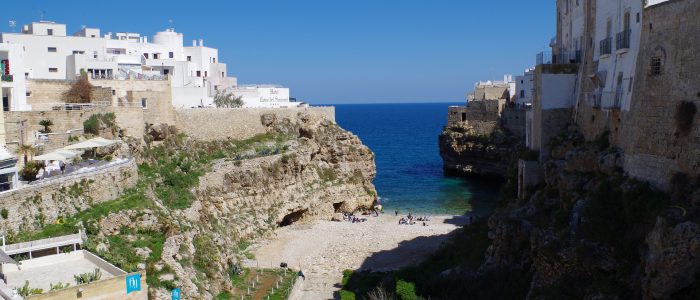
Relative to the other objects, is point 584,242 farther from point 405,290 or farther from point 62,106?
point 62,106

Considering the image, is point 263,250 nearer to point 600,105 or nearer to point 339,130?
point 339,130

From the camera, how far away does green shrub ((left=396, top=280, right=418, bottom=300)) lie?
24.0 metres

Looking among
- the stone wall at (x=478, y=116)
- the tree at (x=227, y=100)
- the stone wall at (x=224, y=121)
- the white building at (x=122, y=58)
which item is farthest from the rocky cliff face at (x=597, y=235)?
the stone wall at (x=478, y=116)

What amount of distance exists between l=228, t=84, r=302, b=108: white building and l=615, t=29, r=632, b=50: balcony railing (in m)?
35.8

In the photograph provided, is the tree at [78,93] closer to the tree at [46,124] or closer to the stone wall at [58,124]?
the stone wall at [58,124]

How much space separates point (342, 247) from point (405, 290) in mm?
13314

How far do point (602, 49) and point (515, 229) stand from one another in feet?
23.5

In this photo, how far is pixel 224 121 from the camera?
144 ft

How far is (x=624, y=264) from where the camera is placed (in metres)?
16.7

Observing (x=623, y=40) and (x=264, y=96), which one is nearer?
(x=623, y=40)

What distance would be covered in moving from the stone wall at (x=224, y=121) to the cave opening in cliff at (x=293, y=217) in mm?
6389

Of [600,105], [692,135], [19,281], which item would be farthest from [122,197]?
[692,135]

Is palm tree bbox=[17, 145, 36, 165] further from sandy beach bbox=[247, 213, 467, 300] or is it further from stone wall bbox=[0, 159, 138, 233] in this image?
sandy beach bbox=[247, 213, 467, 300]

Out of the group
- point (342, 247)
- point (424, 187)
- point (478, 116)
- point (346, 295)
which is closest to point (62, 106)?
point (342, 247)
